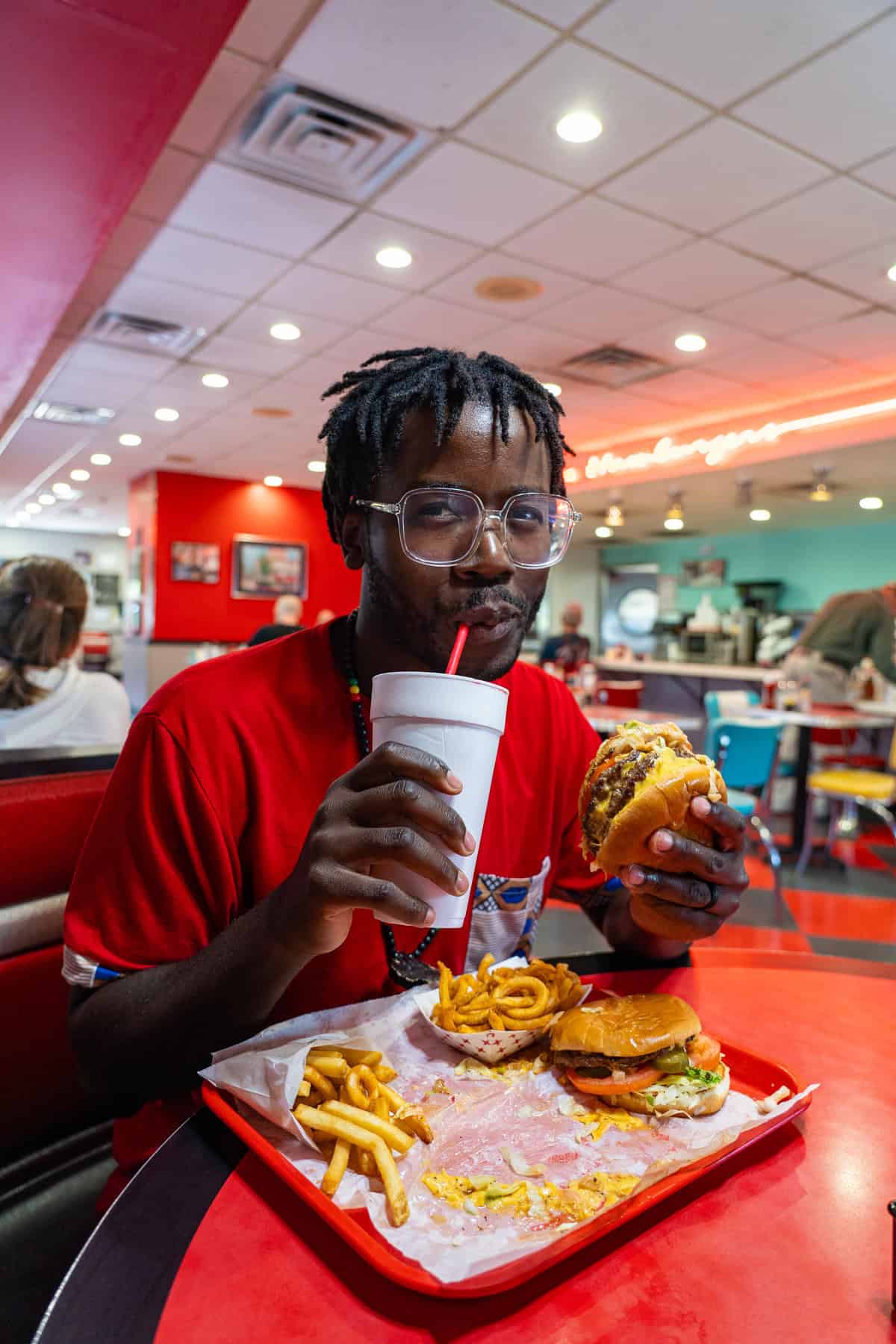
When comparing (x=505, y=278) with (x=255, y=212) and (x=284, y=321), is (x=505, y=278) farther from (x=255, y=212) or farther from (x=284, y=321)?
(x=284, y=321)

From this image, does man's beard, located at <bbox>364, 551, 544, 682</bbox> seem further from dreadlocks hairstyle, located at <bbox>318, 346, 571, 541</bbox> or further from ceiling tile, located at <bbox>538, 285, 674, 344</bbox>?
ceiling tile, located at <bbox>538, 285, 674, 344</bbox>

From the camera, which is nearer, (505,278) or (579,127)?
(579,127)

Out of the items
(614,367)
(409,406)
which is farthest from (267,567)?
(409,406)

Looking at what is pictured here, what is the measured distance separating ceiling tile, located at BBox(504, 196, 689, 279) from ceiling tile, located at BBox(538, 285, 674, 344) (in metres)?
0.35

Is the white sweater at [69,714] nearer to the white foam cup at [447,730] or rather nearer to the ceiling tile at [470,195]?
the white foam cup at [447,730]

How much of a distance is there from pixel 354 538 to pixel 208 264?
15.3ft

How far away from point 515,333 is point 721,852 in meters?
5.83

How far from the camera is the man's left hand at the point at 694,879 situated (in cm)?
96

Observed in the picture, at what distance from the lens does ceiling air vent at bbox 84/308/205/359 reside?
241 inches

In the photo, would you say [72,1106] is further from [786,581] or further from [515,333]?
[786,581]

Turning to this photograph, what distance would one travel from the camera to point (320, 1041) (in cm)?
93

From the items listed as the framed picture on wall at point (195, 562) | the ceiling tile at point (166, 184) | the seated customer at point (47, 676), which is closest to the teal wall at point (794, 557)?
the framed picture on wall at point (195, 562)

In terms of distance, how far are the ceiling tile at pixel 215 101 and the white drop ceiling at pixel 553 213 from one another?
0.04 ft

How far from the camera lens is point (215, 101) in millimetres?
3553
